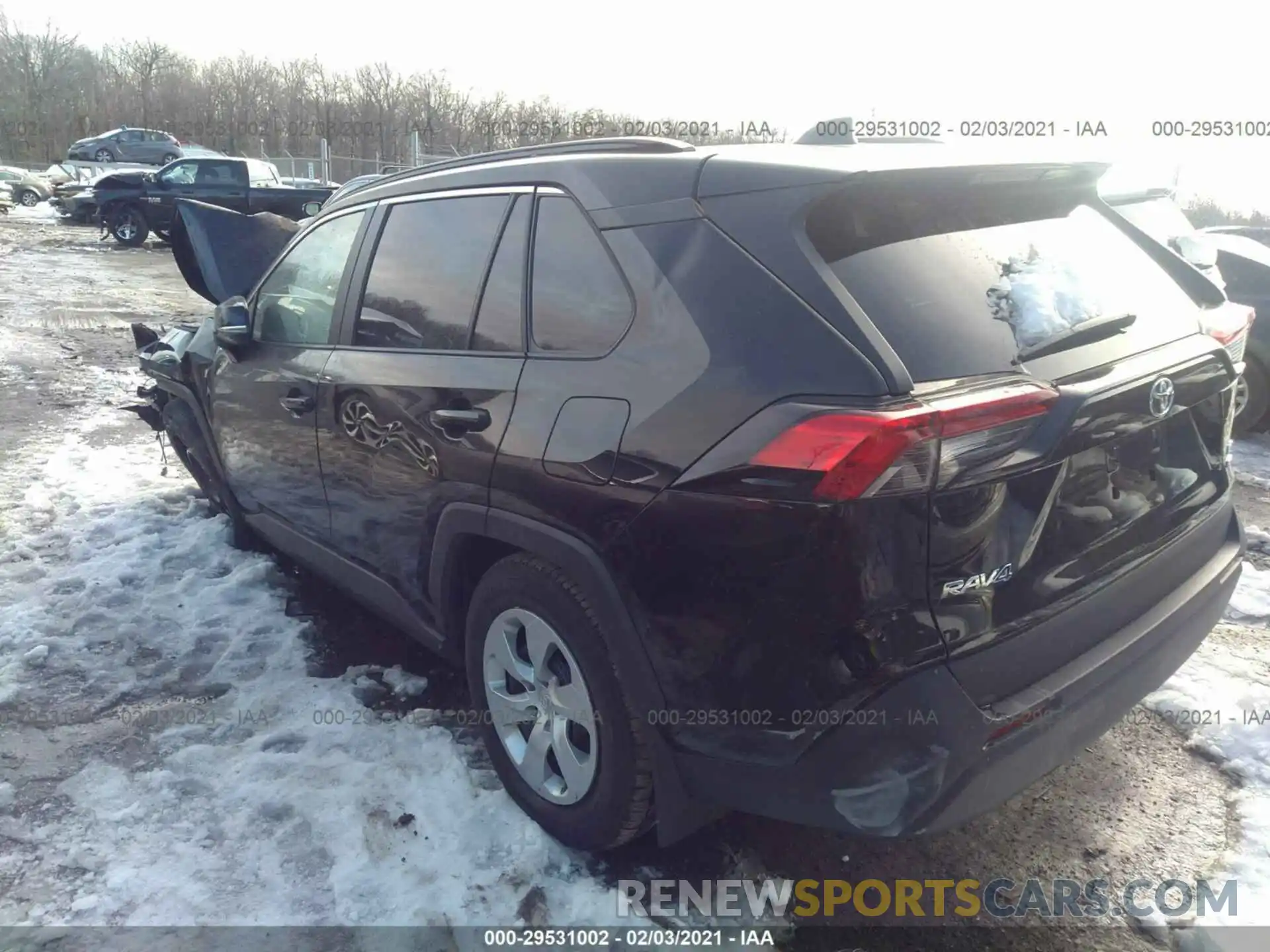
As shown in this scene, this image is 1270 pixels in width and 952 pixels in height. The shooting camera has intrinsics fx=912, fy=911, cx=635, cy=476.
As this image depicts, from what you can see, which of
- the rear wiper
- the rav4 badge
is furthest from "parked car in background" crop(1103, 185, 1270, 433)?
the rav4 badge

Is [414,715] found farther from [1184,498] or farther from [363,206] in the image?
[1184,498]

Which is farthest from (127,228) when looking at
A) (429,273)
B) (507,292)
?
(507,292)

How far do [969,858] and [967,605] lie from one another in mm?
1138

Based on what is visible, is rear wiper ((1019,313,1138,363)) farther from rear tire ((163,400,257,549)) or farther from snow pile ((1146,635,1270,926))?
rear tire ((163,400,257,549))

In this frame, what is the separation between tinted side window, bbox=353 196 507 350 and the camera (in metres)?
2.82

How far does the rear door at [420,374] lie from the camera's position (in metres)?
2.65

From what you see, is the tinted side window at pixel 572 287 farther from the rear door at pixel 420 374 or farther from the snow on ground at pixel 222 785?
the snow on ground at pixel 222 785

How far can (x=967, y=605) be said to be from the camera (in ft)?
6.35

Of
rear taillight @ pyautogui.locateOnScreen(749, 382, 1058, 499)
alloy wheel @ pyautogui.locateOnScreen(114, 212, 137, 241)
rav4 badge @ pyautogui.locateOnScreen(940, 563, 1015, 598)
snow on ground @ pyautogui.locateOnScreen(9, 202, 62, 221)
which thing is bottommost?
snow on ground @ pyautogui.locateOnScreen(9, 202, 62, 221)

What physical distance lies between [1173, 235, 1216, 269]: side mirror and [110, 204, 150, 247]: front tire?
21490 mm

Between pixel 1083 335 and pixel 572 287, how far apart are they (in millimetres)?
1277

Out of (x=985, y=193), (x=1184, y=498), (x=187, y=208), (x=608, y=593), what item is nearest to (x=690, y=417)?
(x=608, y=593)

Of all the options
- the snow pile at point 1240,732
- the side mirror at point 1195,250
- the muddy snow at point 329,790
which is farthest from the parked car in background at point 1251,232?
the snow pile at point 1240,732

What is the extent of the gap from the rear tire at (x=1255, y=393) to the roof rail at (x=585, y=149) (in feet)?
20.6
